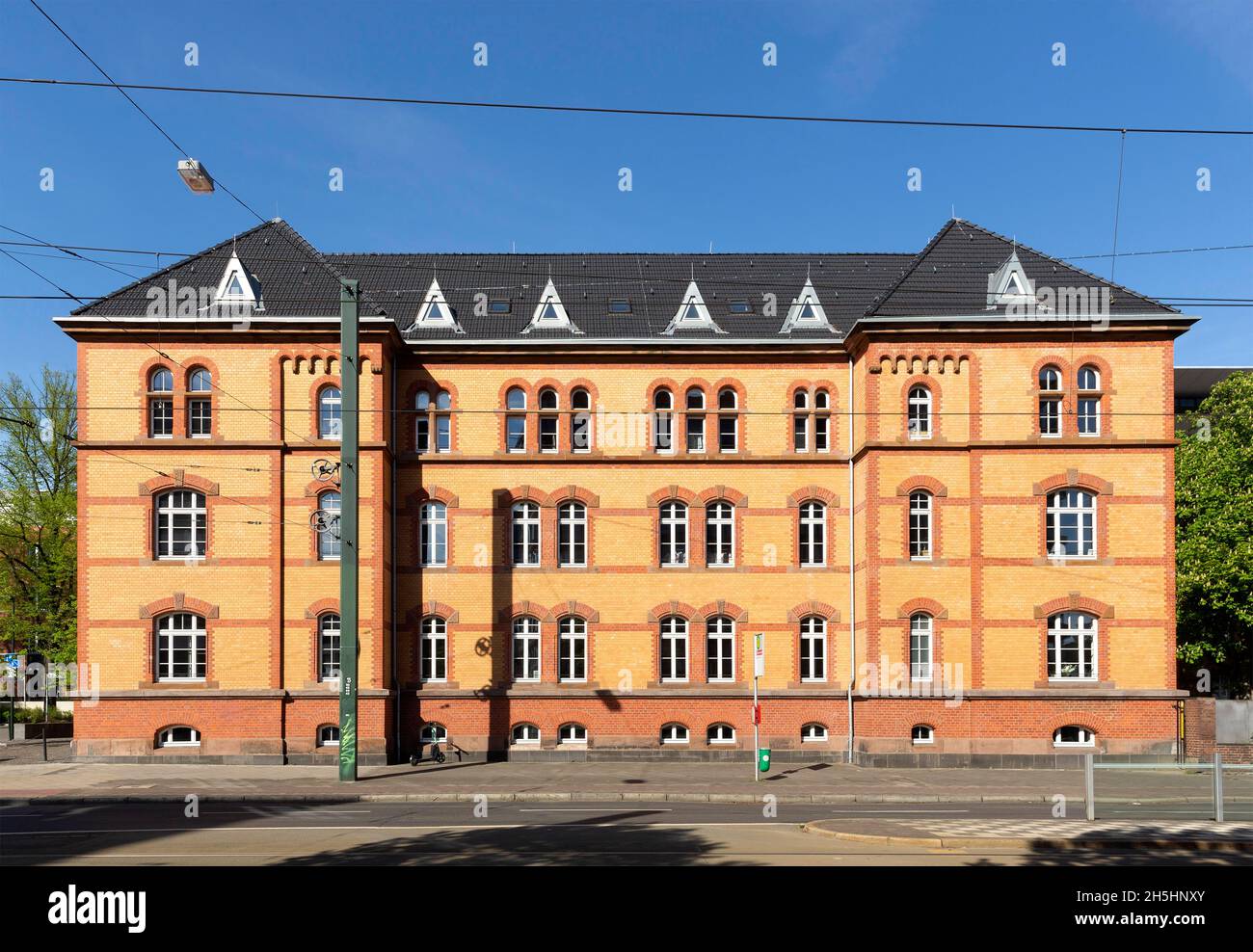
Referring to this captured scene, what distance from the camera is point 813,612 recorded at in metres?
29.1

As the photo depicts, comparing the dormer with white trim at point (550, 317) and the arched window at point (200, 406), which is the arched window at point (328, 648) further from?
the dormer with white trim at point (550, 317)

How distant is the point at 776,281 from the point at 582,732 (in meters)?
15.3

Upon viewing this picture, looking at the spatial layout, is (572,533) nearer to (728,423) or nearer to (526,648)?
(526,648)

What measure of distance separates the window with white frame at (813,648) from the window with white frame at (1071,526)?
657cm

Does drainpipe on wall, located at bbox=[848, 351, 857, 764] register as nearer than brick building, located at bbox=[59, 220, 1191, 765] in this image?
No

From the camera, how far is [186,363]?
27.7 metres

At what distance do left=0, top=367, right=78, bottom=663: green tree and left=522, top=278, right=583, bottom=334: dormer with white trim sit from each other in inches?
924

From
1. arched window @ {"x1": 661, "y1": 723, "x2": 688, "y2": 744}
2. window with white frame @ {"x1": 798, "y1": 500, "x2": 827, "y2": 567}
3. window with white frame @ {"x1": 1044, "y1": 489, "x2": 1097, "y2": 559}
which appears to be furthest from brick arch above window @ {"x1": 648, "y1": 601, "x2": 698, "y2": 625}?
window with white frame @ {"x1": 1044, "y1": 489, "x2": 1097, "y2": 559}

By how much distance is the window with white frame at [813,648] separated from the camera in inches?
1142

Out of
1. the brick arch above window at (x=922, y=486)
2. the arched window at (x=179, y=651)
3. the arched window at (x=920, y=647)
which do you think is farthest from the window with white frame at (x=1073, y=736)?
the arched window at (x=179, y=651)

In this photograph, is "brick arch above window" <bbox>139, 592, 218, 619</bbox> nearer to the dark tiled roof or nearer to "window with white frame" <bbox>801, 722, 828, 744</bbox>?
the dark tiled roof

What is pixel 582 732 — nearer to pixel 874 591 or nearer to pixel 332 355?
pixel 874 591

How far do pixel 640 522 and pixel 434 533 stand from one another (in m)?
5.98

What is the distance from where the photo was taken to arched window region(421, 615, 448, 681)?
28906 millimetres
